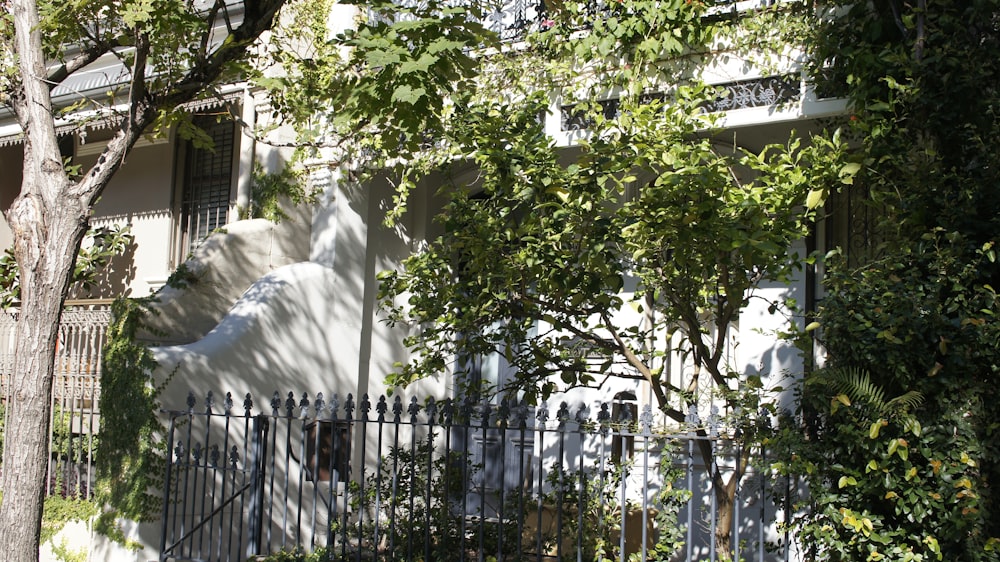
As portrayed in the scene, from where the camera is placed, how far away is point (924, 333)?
522cm

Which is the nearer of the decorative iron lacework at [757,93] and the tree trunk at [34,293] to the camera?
the tree trunk at [34,293]

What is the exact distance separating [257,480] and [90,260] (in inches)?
230

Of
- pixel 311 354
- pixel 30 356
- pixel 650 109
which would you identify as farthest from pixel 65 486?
pixel 650 109

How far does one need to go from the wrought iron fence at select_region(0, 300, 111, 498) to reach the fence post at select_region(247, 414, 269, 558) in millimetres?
2482

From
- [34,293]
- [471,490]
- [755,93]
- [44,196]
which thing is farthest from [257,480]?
[755,93]

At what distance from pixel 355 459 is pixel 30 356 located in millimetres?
5197

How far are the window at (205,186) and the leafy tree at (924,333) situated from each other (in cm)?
874

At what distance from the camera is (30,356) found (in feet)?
18.6

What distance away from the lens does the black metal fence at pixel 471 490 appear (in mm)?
6109

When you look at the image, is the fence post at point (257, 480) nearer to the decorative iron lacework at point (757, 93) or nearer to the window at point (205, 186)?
the decorative iron lacework at point (757, 93)

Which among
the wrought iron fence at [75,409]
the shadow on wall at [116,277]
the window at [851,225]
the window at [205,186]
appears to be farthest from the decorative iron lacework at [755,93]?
the shadow on wall at [116,277]

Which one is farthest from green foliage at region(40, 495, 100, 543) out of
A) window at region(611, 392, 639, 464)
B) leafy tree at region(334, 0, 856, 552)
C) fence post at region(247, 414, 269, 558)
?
window at region(611, 392, 639, 464)

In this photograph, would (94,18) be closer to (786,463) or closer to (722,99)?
(722,99)

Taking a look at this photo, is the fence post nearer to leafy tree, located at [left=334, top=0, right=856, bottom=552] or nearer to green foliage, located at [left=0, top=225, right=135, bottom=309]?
leafy tree, located at [left=334, top=0, right=856, bottom=552]
